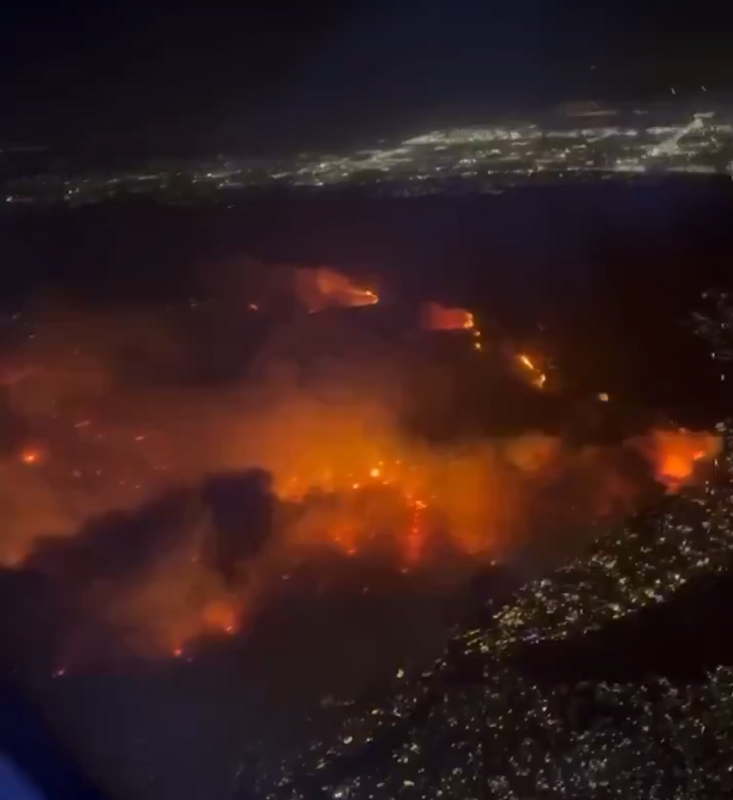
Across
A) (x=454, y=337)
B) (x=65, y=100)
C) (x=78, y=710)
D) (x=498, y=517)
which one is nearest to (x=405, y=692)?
(x=498, y=517)

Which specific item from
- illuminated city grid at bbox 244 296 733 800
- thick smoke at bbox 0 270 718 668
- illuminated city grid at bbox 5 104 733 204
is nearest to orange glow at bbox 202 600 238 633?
thick smoke at bbox 0 270 718 668

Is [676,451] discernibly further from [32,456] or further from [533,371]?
[32,456]

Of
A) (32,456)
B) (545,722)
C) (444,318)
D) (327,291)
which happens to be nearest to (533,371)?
(444,318)

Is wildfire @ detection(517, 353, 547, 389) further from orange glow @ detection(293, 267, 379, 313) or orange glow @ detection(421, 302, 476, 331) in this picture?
orange glow @ detection(293, 267, 379, 313)

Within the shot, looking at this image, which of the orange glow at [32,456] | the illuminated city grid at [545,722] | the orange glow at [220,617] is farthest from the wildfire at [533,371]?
the orange glow at [32,456]

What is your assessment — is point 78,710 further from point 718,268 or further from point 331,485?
point 718,268

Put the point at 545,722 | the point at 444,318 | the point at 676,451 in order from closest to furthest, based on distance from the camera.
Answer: the point at 545,722 < the point at 676,451 < the point at 444,318

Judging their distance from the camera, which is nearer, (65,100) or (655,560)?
(655,560)

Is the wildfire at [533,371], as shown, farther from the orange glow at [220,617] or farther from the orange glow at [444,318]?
the orange glow at [220,617]
